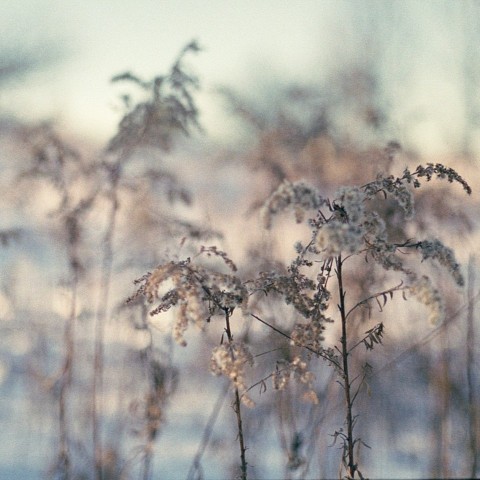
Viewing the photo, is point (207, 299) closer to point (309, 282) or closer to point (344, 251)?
point (309, 282)

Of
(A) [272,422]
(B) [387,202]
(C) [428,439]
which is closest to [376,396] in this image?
(C) [428,439]

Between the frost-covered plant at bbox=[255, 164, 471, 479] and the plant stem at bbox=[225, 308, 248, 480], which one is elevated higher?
the frost-covered plant at bbox=[255, 164, 471, 479]

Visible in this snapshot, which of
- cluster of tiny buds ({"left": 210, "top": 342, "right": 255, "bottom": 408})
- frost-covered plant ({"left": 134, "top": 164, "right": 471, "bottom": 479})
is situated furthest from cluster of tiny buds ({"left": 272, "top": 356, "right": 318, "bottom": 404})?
cluster of tiny buds ({"left": 210, "top": 342, "right": 255, "bottom": 408})

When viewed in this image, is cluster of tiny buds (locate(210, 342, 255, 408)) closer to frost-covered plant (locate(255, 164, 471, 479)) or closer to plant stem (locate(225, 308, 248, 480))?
plant stem (locate(225, 308, 248, 480))

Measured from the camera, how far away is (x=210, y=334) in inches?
268

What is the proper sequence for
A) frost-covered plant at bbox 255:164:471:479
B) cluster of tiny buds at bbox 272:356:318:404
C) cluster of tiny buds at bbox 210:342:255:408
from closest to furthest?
frost-covered plant at bbox 255:164:471:479 → cluster of tiny buds at bbox 210:342:255:408 → cluster of tiny buds at bbox 272:356:318:404

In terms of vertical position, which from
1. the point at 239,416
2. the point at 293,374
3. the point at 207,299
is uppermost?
the point at 207,299

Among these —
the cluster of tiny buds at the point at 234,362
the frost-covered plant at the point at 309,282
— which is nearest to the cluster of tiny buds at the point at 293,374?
the frost-covered plant at the point at 309,282

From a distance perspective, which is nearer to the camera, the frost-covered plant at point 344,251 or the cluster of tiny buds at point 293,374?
the frost-covered plant at point 344,251

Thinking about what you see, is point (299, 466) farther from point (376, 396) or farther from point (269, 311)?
point (376, 396)

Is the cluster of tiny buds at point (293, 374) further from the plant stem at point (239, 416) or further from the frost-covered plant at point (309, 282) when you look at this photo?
the plant stem at point (239, 416)

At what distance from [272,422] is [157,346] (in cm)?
109

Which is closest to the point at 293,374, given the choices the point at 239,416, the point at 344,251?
the point at 239,416

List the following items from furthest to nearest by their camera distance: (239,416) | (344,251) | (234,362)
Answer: (239,416), (234,362), (344,251)
